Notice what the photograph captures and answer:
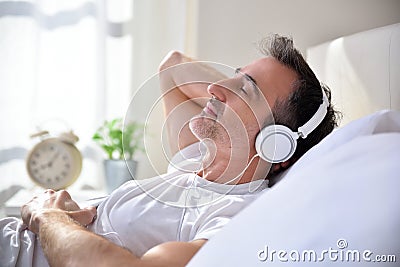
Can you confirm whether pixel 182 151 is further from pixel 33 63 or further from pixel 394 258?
pixel 33 63

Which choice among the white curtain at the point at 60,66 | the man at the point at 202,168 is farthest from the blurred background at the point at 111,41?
the man at the point at 202,168

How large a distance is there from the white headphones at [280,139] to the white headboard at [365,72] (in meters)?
0.32

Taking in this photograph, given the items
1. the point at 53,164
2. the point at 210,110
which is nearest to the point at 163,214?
the point at 210,110

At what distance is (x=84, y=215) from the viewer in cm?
136

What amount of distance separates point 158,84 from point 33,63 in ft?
5.98

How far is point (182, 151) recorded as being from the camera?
1.35 metres

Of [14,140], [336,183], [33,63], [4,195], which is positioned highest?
[336,183]

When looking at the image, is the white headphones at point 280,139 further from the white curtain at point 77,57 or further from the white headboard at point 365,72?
the white curtain at point 77,57

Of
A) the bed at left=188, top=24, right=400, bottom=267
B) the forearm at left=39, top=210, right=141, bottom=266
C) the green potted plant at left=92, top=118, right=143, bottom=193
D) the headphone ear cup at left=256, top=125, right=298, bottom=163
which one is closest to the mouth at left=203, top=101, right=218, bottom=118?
the headphone ear cup at left=256, top=125, right=298, bottom=163

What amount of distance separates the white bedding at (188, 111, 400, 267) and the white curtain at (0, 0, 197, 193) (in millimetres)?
2257

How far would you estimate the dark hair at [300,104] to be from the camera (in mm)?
1339

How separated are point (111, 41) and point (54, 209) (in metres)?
1.83

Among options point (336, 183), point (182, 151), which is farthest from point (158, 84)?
point (336, 183)

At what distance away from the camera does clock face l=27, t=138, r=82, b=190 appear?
258 centimetres
